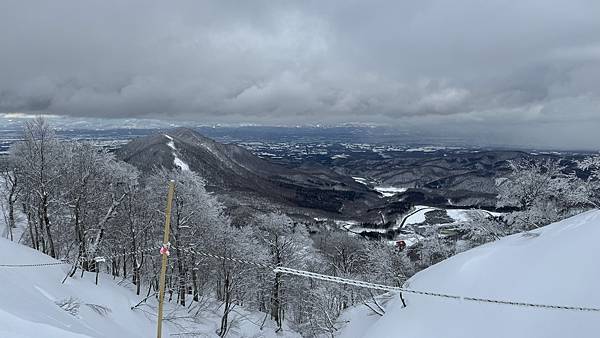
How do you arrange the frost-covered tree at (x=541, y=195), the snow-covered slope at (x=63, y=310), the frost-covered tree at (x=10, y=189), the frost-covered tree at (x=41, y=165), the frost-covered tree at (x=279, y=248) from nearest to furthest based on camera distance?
1. the snow-covered slope at (x=63, y=310)
2. the frost-covered tree at (x=41, y=165)
3. the frost-covered tree at (x=541, y=195)
4. the frost-covered tree at (x=10, y=189)
5. the frost-covered tree at (x=279, y=248)

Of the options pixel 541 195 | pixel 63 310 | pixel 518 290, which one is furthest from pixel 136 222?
pixel 541 195

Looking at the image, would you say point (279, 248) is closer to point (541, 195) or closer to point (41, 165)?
point (41, 165)

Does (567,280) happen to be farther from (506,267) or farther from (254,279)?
(254,279)

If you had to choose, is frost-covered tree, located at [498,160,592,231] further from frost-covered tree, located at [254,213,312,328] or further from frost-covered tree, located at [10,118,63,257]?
frost-covered tree, located at [10,118,63,257]

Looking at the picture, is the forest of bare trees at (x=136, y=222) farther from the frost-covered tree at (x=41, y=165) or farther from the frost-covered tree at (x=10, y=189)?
the frost-covered tree at (x=10, y=189)

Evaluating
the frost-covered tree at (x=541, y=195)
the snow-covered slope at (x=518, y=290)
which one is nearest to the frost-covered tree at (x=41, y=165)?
the snow-covered slope at (x=518, y=290)

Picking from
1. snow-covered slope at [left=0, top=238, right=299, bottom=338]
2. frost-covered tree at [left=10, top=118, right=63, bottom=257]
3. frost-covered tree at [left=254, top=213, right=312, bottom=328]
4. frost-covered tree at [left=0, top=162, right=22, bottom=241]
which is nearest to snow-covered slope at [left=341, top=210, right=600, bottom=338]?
snow-covered slope at [left=0, top=238, right=299, bottom=338]
